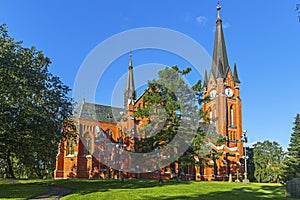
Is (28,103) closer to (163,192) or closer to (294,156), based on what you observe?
(163,192)

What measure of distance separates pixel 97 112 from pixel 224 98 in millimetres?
22743

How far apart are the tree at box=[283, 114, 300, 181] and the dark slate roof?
87.2 feet

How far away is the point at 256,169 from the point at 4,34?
52.4m

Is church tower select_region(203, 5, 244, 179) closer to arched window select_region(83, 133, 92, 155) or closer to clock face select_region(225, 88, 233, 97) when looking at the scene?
clock face select_region(225, 88, 233, 97)

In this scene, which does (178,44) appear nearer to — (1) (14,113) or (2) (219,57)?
(1) (14,113)

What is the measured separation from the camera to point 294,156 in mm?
42406

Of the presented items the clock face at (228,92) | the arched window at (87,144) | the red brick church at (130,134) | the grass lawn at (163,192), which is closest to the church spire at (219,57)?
the red brick church at (130,134)

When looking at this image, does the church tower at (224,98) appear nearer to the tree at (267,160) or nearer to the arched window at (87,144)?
the tree at (267,160)

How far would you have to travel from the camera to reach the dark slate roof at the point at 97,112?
4686cm

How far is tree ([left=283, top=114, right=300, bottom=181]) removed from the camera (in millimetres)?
37406

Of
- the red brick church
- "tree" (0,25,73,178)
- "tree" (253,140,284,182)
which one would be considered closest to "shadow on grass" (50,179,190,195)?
"tree" (0,25,73,178)

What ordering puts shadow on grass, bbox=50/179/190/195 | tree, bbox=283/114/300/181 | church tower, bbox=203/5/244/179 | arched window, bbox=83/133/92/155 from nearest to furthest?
shadow on grass, bbox=50/179/190/195
tree, bbox=283/114/300/181
arched window, bbox=83/133/92/155
church tower, bbox=203/5/244/179

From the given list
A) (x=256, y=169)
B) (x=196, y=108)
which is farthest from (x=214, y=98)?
(x=196, y=108)

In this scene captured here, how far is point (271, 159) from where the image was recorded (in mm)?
61219
